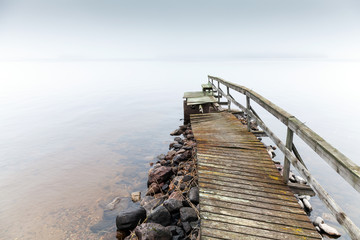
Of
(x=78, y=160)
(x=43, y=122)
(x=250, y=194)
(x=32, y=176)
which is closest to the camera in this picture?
(x=250, y=194)

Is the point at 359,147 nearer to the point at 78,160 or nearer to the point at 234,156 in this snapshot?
the point at 234,156

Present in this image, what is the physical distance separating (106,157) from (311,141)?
9.77 metres

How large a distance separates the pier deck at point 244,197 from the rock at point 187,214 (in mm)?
987

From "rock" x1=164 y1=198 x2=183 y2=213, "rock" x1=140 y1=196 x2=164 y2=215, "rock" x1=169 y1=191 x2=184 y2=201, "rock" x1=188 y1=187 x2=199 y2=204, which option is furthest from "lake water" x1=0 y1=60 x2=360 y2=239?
"rock" x1=188 y1=187 x2=199 y2=204

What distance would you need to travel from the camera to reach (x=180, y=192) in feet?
18.7

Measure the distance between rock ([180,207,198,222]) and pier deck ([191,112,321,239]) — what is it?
3.24 feet

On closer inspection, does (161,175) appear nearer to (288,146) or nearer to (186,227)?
(186,227)

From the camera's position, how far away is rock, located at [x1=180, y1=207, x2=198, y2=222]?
15.2 ft

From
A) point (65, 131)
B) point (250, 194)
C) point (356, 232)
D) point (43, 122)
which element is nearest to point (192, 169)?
point (250, 194)

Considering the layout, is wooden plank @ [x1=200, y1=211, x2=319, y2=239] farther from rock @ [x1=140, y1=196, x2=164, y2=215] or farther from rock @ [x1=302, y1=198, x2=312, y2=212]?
rock @ [x1=302, y1=198, x2=312, y2=212]

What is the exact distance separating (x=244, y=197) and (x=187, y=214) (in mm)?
1590

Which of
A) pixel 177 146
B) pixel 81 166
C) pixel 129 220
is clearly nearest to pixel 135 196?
pixel 129 220

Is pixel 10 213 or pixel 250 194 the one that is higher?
pixel 250 194

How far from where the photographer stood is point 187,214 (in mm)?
4711
